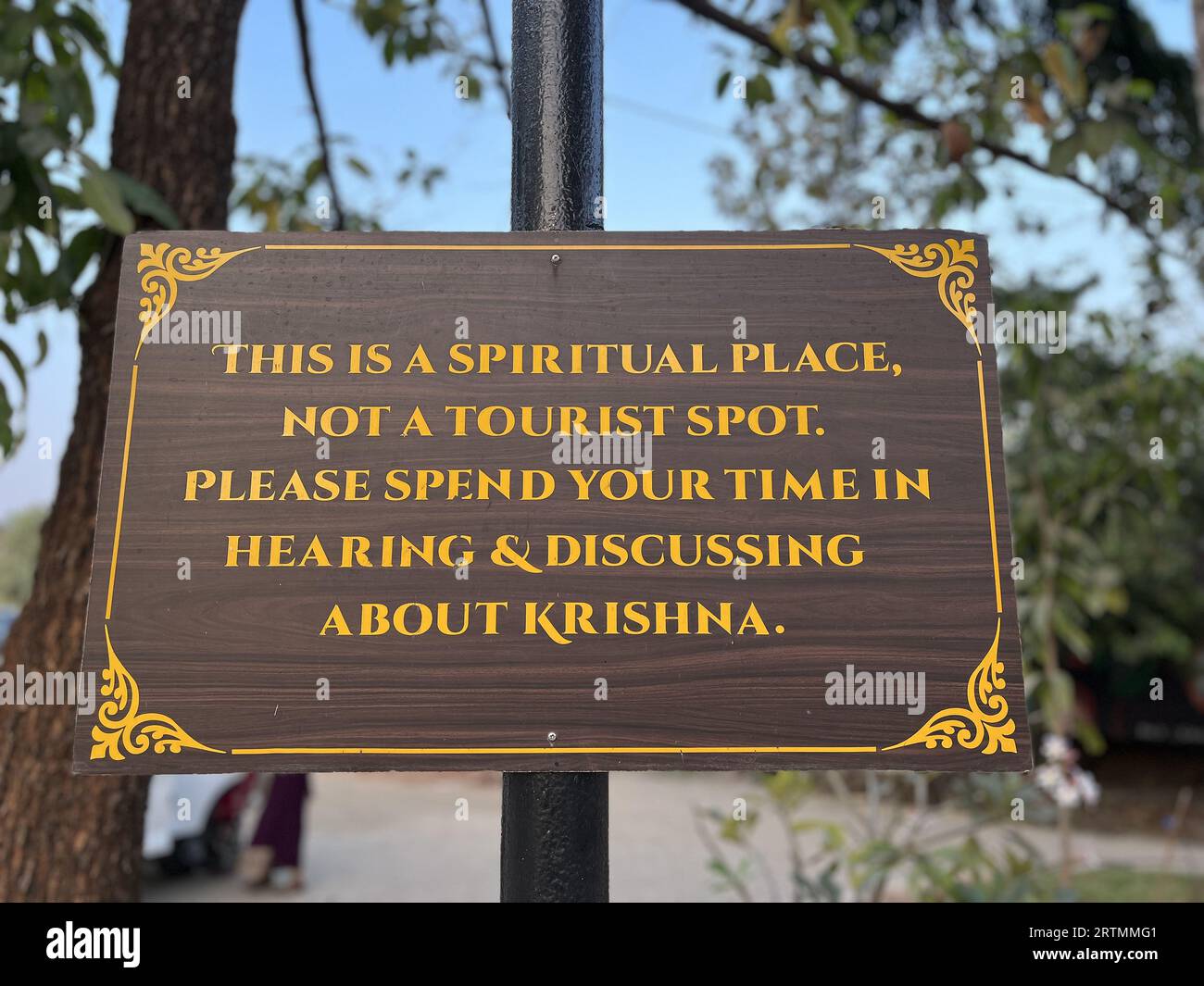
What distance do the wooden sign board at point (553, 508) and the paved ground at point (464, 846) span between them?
9.73 feet

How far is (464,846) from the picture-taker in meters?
8.08

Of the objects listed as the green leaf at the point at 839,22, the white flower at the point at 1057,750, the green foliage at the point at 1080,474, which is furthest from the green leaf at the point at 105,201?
the white flower at the point at 1057,750

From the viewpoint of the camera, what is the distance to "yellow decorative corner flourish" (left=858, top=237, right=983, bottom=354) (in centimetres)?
181

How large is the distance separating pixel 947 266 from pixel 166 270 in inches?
51.7

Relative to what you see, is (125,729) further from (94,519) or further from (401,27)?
(401,27)

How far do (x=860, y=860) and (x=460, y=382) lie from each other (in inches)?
108

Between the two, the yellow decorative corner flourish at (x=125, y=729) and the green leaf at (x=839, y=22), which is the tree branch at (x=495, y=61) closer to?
the green leaf at (x=839, y=22)

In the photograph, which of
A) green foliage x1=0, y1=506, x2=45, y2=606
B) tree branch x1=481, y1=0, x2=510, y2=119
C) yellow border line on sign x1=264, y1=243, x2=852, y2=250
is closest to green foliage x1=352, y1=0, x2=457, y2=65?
tree branch x1=481, y1=0, x2=510, y2=119

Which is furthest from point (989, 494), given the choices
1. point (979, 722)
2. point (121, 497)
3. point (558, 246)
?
point (121, 497)

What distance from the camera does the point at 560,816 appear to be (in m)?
1.67

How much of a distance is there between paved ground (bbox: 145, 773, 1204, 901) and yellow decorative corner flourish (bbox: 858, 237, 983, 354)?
303cm

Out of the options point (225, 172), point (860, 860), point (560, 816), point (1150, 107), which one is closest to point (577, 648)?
point (560, 816)

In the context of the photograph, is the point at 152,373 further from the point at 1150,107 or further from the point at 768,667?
the point at 1150,107

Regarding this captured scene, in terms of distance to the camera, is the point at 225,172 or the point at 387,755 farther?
the point at 225,172
